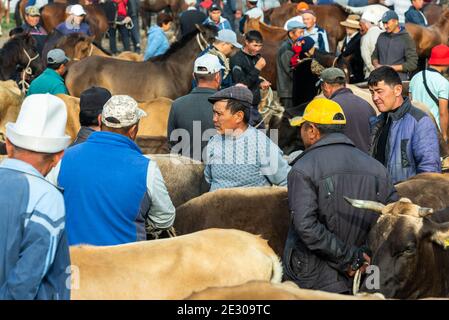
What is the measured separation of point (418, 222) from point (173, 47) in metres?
9.87

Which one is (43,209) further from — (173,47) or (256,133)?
(173,47)

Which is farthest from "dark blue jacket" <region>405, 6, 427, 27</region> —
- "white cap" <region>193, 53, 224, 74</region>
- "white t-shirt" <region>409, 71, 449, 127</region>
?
"white cap" <region>193, 53, 224, 74</region>

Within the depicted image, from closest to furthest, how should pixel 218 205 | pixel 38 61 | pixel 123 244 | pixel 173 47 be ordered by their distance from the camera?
1. pixel 123 244
2. pixel 218 205
3. pixel 173 47
4. pixel 38 61

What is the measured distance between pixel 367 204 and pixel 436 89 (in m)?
5.59

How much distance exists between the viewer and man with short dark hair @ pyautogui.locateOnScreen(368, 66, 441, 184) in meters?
7.41

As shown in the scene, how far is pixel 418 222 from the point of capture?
5.93m

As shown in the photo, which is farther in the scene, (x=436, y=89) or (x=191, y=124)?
(x=436, y=89)

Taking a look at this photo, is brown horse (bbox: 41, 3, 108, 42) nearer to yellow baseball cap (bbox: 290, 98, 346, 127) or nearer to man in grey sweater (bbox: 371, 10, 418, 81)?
man in grey sweater (bbox: 371, 10, 418, 81)

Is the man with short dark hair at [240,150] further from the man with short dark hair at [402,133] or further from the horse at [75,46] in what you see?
the horse at [75,46]

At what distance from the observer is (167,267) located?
5172 mm

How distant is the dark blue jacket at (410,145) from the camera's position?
7.40m

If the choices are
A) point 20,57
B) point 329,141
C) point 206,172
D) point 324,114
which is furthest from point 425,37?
point 329,141

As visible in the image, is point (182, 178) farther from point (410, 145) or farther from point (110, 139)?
point (110, 139)
